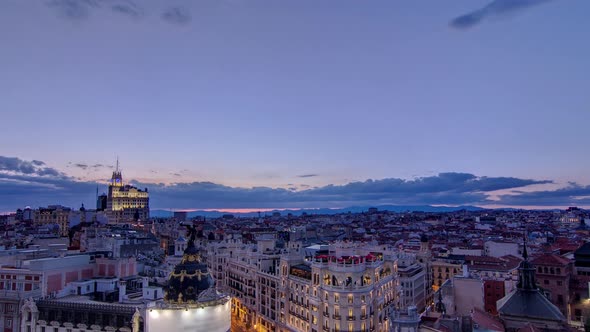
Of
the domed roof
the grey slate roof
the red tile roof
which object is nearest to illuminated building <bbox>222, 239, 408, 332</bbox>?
the grey slate roof

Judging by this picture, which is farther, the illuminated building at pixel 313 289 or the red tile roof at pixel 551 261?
the red tile roof at pixel 551 261

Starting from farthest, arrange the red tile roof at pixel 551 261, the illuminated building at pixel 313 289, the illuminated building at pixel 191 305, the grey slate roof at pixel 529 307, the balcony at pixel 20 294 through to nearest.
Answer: the red tile roof at pixel 551 261
the illuminated building at pixel 313 289
the balcony at pixel 20 294
the grey slate roof at pixel 529 307
the illuminated building at pixel 191 305

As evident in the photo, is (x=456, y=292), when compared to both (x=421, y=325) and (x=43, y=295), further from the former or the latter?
(x=43, y=295)

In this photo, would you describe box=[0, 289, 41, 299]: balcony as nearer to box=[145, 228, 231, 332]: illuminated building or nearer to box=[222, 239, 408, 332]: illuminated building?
box=[222, 239, 408, 332]: illuminated building

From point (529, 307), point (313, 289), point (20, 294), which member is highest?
point (20, 294)

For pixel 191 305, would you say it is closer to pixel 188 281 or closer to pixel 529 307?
pixel 188 281

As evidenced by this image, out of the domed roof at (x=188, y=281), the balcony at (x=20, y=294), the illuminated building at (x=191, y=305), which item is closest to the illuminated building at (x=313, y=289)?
the balcony at (x=20, y=294)

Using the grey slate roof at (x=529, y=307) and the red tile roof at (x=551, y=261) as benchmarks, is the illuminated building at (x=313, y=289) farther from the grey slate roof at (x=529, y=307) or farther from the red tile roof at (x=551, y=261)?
the red tile roof at (x=551, y=261)

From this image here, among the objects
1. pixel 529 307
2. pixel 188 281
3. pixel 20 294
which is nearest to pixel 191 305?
pixel 188 281
